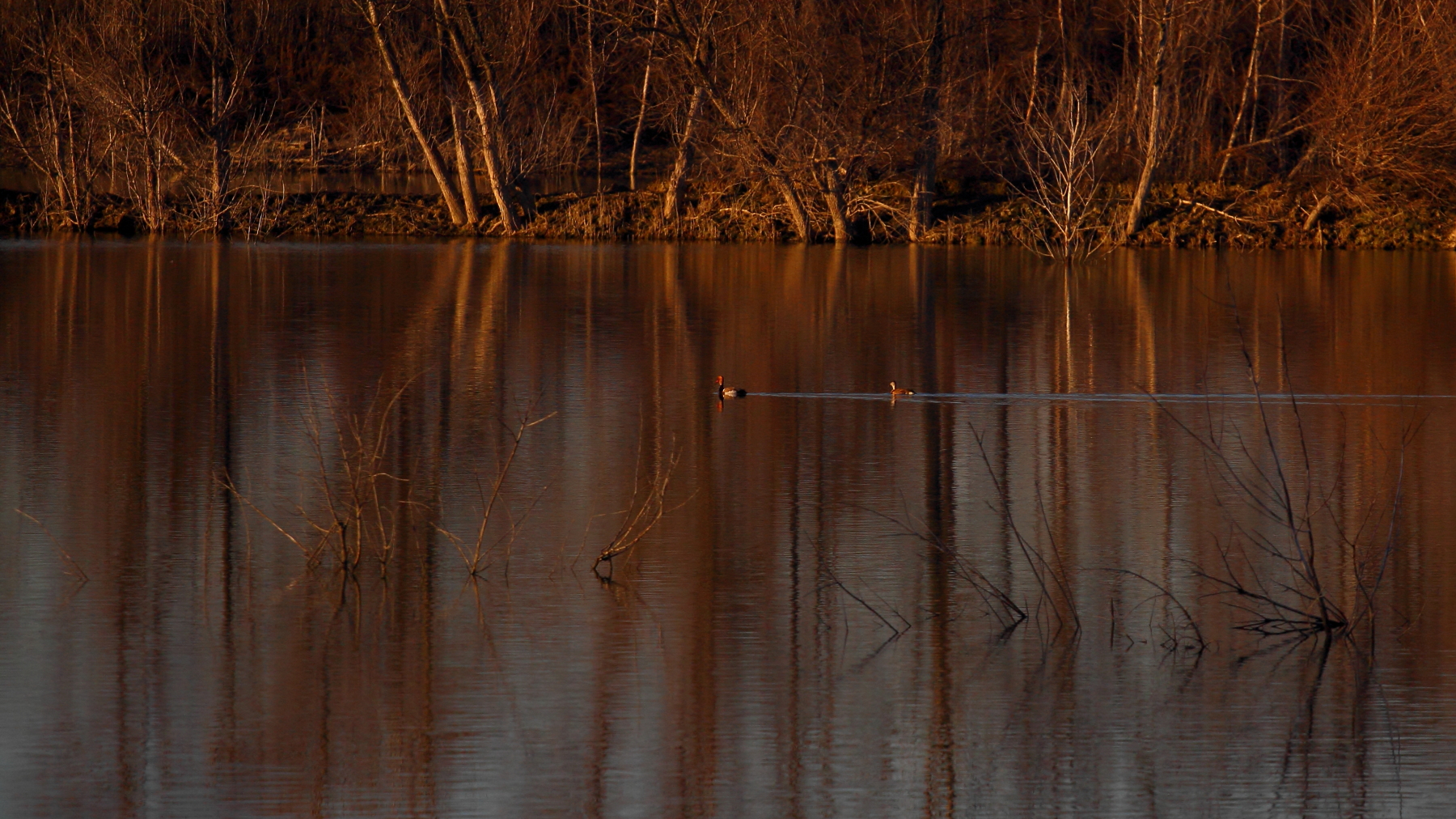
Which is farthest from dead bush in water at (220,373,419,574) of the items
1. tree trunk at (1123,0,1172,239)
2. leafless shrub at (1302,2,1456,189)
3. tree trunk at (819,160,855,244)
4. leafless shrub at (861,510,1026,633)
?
leafless shrub at (1302,2,1456,189)

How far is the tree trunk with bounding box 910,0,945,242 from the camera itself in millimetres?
37938

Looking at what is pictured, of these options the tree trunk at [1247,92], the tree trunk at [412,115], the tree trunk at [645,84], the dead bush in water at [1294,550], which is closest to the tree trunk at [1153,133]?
the tree trunk at [1247,92]

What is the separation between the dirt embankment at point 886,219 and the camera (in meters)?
38.3

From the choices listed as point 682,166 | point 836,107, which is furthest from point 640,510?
point 682,166

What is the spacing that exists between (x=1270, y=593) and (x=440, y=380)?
9.30 metres

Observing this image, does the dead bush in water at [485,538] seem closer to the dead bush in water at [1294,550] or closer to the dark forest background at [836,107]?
the dead bush in water at [1294,550]

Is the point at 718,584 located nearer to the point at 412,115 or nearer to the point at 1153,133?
the point at 1153,133

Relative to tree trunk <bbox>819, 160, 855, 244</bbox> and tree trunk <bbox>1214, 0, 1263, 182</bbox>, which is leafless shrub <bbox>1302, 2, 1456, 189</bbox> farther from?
tree trunk <bbox>819, 160, 855, 244</bbox>

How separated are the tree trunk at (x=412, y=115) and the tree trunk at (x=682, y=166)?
4.81 meters

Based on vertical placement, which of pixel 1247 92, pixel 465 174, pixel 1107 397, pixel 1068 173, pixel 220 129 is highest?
pixel 1247 92

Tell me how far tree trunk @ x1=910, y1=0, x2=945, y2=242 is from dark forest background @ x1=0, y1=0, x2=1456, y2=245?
6cm

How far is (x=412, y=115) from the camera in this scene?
129ft

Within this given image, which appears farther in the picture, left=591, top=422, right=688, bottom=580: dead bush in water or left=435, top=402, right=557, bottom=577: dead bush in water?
left=591, top=422, right=688, bottom=580: dead bush in water

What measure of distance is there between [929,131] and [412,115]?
11347 mm
